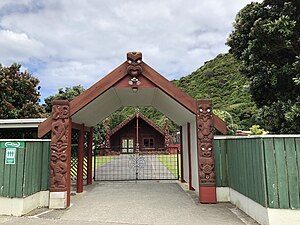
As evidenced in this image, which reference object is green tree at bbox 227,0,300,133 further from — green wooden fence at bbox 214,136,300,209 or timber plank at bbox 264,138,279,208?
timber plank at bbox 264,138,279,208

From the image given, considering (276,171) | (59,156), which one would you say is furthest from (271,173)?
(59,156)

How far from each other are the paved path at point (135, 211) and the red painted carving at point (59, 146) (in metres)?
0.70

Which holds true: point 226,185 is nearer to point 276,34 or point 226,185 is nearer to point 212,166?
point 212,166

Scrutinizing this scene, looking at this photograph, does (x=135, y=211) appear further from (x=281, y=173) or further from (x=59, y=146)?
(x=281, y=173)

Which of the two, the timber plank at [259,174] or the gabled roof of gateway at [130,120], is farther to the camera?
the gabled roof of gateway at [130,120]

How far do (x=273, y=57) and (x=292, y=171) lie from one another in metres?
6.25

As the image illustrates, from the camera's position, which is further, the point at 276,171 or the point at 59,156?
the point at 59,156

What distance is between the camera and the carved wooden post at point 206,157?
6883 mm

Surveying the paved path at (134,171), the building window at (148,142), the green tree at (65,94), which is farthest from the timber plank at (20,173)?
the building window at (148,142)

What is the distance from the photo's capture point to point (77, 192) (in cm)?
877

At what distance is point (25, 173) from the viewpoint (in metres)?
6.10

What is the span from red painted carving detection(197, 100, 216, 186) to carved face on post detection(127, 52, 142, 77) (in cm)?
185

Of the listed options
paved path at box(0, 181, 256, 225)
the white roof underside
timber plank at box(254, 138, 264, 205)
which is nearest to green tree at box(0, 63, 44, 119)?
the white roof underside

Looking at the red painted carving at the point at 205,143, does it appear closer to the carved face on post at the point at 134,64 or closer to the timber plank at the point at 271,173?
the carved face on post at the point at 134,64
